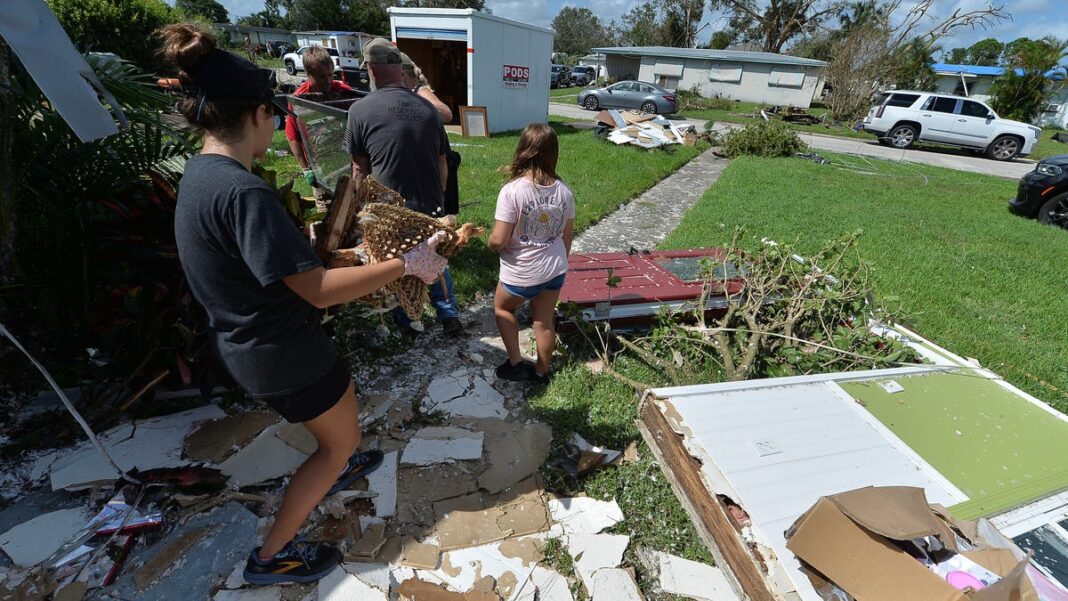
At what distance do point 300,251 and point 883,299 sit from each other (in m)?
3.81

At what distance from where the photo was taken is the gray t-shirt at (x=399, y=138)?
2.99 meters

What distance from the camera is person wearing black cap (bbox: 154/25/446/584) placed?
4.17 ft

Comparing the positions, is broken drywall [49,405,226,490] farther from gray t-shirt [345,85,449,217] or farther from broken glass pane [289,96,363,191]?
broken glass pane [289,96,363,191]

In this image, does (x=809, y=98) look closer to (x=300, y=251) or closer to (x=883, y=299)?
(x=883, y=299)

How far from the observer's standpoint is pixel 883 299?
3.52 metres

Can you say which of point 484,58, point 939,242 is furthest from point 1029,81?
point 484,58

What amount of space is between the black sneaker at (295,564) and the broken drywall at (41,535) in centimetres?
81

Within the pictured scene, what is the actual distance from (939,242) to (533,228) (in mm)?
6613

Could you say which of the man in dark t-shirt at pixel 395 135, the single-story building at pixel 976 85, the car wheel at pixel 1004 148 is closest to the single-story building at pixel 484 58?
the man in dark t-shirt at pixel 395 135

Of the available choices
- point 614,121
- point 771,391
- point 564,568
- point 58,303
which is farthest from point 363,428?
point 614,121

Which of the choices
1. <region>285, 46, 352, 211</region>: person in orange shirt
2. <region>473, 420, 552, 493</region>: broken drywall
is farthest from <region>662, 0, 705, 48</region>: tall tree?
<region>473, 420, 552, 493</region>: broken drywall

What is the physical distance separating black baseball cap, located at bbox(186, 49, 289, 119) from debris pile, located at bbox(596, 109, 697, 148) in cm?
1128

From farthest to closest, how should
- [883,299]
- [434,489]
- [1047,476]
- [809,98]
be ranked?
[809,98], [883,299], [434,489], [1047,476]

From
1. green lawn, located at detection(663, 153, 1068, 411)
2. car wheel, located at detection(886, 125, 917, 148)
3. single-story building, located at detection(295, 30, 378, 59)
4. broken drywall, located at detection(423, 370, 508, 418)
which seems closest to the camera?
broken drywall, located at detection(423, 370, 508, 418)
